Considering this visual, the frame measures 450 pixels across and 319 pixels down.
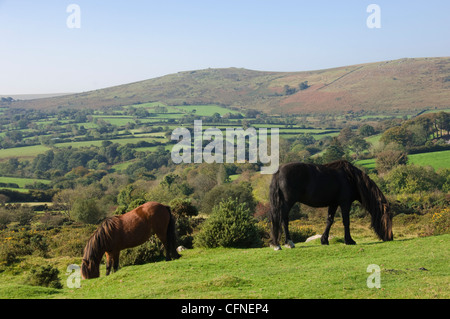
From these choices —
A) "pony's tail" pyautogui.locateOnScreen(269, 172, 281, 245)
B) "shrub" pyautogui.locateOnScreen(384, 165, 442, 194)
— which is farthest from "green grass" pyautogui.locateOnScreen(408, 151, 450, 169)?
"pony's tail" pyautogui.locateOnScreen(269, 172, 281, 245)

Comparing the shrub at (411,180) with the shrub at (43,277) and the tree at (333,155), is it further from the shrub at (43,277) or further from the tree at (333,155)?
the shrub at (43,277)

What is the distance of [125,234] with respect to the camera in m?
13.1

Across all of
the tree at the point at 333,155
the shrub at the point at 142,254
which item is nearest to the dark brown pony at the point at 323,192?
the shrub at the point at 142,254

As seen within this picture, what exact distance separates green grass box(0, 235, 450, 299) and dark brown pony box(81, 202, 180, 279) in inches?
48.4

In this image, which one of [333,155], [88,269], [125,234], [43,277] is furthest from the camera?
[333,155]

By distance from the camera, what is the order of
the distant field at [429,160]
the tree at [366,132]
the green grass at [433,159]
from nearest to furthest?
the green grass at [433,159]
the distant field at [429,160]
the tree at [366,132]

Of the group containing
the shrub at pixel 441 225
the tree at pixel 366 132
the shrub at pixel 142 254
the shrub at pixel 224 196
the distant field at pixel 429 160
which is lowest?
the shrub at pixel 224 196

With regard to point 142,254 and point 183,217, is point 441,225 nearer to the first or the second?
point 183,217

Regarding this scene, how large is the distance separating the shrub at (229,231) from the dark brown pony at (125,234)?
3248 mm

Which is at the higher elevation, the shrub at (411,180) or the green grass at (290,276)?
the green grass at (290,276)

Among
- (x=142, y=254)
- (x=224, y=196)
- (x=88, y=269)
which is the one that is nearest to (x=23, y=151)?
(x=224, y=196)

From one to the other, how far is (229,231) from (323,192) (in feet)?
16.8

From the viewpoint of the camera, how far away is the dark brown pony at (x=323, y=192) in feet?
43.0

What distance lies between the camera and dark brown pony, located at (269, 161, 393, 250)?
13.1 metres
